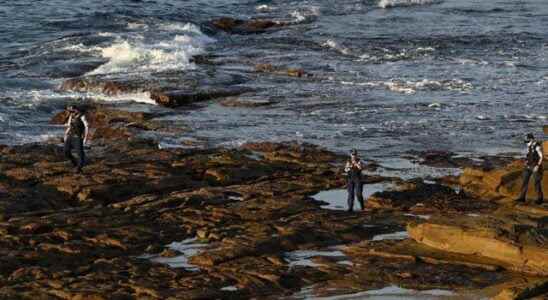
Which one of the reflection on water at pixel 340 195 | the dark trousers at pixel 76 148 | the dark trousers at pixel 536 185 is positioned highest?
the dark trousers at pixel 76 148

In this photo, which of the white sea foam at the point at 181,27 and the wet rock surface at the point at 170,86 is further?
the white sea foam at the point at 181,27

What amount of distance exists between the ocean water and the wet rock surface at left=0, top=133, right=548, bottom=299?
4289mm

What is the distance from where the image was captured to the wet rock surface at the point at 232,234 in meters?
14.8

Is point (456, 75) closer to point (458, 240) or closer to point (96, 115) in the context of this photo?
point (96, 115)

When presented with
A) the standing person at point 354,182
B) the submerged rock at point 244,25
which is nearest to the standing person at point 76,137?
the standing person at point 354,182

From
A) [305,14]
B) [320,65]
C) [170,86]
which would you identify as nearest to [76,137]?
[170,86]

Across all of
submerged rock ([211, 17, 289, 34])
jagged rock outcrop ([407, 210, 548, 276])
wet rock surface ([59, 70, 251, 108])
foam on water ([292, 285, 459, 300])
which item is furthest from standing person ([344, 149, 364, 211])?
submerged rock ([211, 17, 289, 34])

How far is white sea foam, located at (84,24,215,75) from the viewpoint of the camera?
38000mm

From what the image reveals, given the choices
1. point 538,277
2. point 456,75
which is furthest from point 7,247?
point 456,75

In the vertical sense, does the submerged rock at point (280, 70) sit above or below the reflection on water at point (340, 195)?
below

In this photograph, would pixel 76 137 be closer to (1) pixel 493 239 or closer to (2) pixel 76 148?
(2) pixel 76 148

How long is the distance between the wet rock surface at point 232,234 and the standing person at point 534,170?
2.30 ft

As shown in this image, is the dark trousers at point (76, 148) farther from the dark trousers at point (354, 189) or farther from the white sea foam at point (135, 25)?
the white sea foam at point (135, 25)

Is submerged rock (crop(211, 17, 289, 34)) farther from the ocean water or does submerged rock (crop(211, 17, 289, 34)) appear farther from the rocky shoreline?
the rocky shoreline
